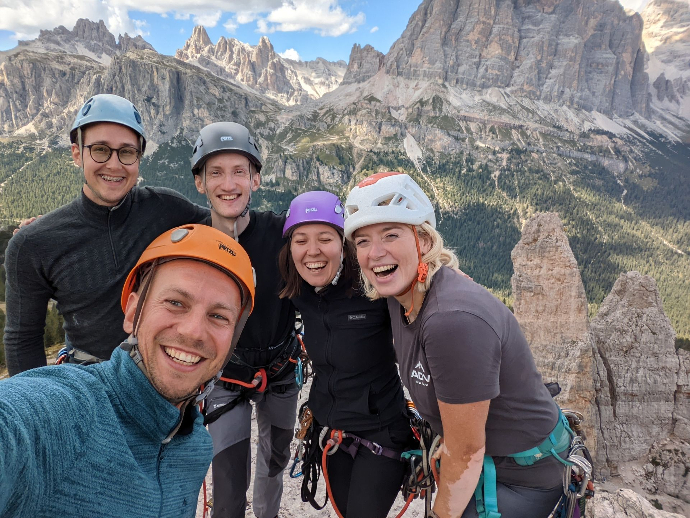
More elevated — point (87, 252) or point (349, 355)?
point (87, 252)

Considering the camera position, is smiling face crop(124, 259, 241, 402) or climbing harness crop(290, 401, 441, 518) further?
climbing harness crop(290, 401, 441, 518)

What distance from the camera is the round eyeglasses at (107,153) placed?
346 centimetres

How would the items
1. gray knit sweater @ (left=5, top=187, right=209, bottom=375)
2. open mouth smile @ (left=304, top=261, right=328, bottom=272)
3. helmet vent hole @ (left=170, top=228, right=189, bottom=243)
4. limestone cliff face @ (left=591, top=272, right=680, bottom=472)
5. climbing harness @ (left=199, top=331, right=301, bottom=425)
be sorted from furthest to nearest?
limestone cliff face @ (left=591, top=272, right=680, bottom=472), climbing harness @ (left=199, top=331, right=301, bottom=425), open mouth smile @ (left=304, top=261, right=328, bottom=272), gray knit sweater @ (left=5, top=187, right=209, bottom=375), helmet vent hole @ (left=170, top=228, right=189, bottom=243)

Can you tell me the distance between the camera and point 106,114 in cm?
346

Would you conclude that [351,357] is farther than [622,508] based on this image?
No

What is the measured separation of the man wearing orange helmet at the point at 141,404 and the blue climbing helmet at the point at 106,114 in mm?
1919

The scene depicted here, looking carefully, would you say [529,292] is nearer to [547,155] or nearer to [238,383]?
[238,383]

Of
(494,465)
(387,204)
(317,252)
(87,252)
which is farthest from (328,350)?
(87,252)

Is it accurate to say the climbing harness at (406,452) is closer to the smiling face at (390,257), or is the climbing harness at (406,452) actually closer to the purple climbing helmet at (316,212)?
the smiling face at (390,257)

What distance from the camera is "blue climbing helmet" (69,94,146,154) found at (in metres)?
3.44

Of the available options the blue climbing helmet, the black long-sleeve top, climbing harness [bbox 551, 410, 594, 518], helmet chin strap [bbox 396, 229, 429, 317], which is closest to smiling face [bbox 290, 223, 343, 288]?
the black long-sleeve top

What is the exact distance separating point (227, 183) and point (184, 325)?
105 inches

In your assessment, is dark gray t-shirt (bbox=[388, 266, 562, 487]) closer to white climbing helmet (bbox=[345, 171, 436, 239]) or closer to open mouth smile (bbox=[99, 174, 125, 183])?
white climbing helmet (bbox=[345, 171, 436, 239])

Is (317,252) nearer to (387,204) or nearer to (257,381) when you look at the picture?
(387,204)
